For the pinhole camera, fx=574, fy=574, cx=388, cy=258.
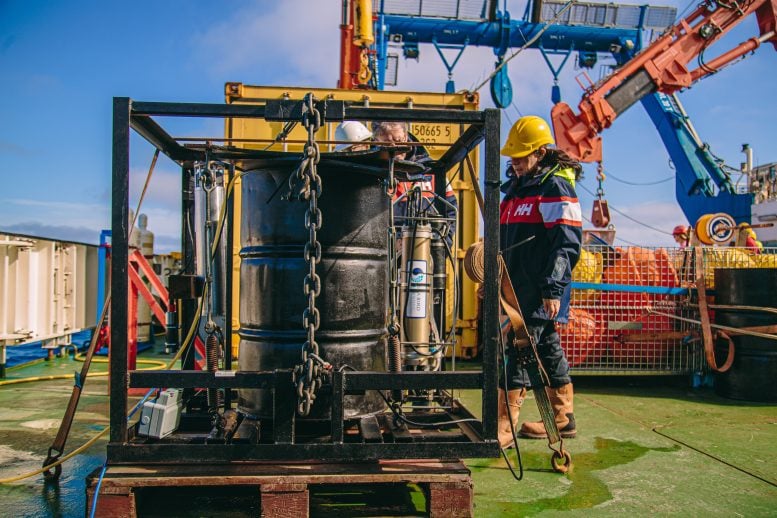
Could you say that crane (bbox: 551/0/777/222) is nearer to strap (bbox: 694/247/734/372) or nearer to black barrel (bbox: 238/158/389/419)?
strap (bbox: 694/247/734/372)

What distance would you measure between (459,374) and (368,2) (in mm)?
7263

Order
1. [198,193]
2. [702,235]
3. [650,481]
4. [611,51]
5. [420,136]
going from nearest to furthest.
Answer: [650,481], [198,193], [420,136], [702,235], [611,51]

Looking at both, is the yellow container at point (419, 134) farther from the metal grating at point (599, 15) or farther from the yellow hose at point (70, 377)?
the metal grating at point (599, 15)

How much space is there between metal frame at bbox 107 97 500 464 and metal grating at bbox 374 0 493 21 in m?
20.4

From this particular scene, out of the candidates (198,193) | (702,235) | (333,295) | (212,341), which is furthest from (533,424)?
(702,235)

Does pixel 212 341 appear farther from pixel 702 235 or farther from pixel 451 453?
pixel 702 235

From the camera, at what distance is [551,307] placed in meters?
3.79

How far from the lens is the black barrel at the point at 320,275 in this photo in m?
3.01

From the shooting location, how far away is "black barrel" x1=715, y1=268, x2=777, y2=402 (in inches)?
212

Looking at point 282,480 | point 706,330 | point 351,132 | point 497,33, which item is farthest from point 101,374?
point 497,33

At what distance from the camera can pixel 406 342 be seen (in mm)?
Answer: 4109

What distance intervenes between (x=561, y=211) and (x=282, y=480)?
2.43m

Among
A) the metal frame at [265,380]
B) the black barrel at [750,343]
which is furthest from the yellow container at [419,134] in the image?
the metal frame at [265,380]

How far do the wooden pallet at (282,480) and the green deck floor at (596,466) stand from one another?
23 cm
